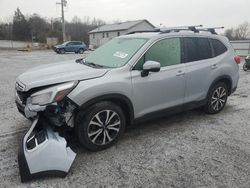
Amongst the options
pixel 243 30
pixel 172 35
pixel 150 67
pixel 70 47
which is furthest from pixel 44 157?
pixel 243 30

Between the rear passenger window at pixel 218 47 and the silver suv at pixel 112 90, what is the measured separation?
0.10 feet

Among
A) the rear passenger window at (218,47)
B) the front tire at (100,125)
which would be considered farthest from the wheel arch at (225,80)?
the front tire at (100,125)

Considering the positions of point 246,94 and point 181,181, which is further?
point 246,94

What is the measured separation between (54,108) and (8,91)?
4637 mm

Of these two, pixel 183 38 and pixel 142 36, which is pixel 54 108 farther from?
pixel 183 38

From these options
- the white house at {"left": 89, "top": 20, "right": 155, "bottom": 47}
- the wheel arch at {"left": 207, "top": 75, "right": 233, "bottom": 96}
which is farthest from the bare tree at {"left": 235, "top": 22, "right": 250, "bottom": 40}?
the wheel arch at {"left": 207, "top": 75, "right": 233, "bottom": 96}

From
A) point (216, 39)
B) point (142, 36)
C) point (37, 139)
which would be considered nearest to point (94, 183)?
point (37, 139)

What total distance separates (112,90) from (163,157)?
1188 millimetres

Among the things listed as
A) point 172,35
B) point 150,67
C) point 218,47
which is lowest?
point 150,67

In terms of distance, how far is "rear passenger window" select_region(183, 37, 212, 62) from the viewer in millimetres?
4141

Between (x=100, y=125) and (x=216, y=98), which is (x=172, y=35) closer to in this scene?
(x=216, y=98)

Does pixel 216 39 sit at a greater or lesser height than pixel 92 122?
greater

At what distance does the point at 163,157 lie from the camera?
323 cm

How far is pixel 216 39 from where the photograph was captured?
4.68 m
